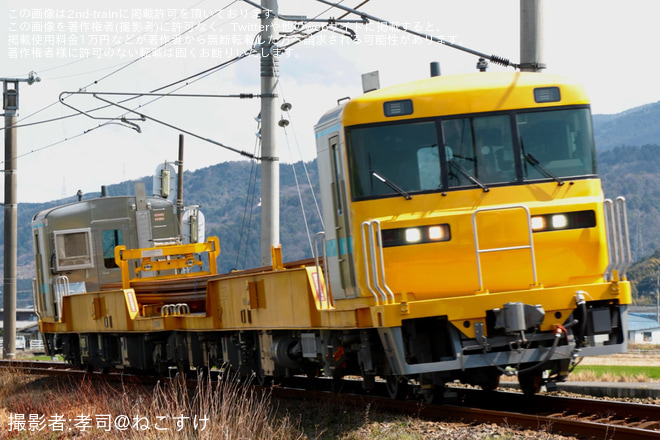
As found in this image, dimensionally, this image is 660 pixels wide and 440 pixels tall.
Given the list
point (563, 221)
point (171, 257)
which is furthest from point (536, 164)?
point (171, 257)

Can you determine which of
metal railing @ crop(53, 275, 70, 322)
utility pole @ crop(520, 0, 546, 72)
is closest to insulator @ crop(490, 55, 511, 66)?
utility pole @ crop(520, 0, 546, 72)

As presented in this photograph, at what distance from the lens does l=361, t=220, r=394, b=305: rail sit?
34.4 feet

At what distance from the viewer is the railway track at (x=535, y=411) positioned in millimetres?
9555

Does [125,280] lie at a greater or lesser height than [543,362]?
greater

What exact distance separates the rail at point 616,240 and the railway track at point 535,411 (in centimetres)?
137

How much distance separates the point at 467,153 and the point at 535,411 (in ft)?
9.30

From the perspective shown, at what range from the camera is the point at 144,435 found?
9.75 metres

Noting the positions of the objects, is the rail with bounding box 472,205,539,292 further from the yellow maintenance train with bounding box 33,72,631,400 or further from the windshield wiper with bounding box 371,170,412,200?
the windshield wiper with bounding box 371,170,412,200

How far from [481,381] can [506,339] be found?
102cm

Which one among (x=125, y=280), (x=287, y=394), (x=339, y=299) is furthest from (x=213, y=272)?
(x=339, y=299)

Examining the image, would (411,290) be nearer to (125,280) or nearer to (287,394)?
(287,394)

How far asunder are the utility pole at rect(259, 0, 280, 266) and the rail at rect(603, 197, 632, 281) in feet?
28.4

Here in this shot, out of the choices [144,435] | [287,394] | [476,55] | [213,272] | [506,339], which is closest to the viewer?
[144,435]

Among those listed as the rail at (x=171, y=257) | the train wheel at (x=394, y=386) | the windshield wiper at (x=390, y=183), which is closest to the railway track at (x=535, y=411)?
the train wheel at (x=394, y=386)
